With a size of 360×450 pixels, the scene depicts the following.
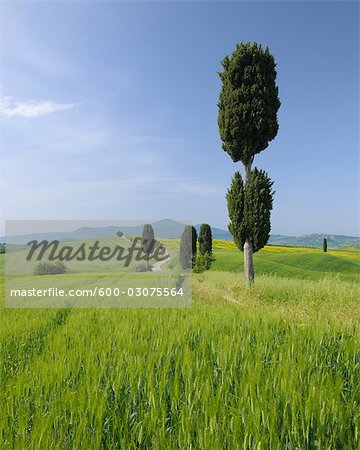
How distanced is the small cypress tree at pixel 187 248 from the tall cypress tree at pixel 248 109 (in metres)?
20.9

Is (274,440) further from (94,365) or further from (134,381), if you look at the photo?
(94,365)

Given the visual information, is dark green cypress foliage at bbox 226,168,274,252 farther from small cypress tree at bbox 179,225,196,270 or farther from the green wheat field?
small cypress tree at bbox 179,225,196,270

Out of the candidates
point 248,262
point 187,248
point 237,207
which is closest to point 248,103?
point 237,207

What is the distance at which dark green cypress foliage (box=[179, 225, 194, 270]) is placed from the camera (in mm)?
39125

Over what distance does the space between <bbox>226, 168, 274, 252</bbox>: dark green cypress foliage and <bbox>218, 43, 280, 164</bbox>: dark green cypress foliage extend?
158 centimetres

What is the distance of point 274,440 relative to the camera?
75.2 inches

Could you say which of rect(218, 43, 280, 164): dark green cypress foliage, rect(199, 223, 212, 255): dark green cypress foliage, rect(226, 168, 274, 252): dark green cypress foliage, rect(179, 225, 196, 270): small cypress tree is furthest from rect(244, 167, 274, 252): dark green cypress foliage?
rect(199, 223, 212, 255): dark green cypress foliage

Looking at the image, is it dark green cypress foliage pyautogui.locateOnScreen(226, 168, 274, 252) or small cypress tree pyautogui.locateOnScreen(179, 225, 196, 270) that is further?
small cypress tree pyautogui.locateOnScreen(179, 225, 196, 270)

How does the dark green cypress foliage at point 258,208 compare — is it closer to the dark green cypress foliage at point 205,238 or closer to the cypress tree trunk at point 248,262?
the cypress tree trunk at point 248,262

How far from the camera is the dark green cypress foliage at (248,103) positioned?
1753cm

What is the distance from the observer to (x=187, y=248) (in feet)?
131

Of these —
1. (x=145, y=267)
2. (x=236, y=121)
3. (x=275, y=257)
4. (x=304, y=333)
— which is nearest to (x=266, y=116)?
(x=236, y=121)

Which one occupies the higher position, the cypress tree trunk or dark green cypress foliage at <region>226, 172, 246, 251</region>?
dark green cypress foliage at <region>226, 172, 246, 251</region>

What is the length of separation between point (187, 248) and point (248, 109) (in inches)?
966
